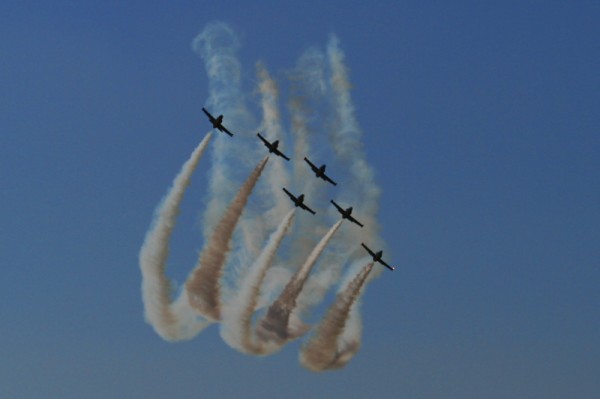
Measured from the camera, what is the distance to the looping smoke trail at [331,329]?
14525cm

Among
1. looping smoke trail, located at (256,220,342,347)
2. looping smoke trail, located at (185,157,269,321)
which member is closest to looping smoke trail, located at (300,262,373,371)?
looping smoke trail, located at (256,220,342,347)

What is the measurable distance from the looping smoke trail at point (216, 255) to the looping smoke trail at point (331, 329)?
Answer: 309 inches

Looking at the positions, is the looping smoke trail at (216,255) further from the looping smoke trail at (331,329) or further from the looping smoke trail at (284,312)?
the looping smoke trail at (331,329)

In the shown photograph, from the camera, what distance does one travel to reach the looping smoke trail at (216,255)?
143750mm

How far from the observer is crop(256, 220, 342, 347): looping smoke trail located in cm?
14525

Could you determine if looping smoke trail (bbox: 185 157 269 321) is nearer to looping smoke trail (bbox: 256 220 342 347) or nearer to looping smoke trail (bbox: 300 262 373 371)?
looping smoke trail (bbox: 256 220 342 347)

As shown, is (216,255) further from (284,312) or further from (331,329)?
(331,329)

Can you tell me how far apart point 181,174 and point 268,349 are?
1441cm

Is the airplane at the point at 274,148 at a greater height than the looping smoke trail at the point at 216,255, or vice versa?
the airplane at the point at 274,148

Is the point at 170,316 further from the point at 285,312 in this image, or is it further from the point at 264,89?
the point at 264,89

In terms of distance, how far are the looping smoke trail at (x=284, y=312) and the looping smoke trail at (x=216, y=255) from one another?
162 inches

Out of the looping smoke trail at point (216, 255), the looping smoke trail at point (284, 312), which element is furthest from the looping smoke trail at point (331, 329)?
the looping smoke trail at point (216, 255)

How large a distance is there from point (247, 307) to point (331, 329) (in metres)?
6.42

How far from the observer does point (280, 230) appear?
144875mm
